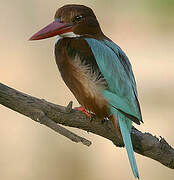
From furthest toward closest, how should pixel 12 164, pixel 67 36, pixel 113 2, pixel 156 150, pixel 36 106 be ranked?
pixel 113 2 → pixel 12 164 → pixel 67 36 → pixel 156 150 → pixel 36 106

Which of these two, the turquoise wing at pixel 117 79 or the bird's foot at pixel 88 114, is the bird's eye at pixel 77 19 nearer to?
the turquoise wing at pixel 117 79

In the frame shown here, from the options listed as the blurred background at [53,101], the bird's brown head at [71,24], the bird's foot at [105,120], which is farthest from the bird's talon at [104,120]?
the blurred background at [53,101]

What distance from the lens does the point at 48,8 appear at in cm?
439

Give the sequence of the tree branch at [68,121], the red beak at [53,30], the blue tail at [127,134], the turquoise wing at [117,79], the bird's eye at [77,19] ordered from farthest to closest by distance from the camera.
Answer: the bird's eye at [77,19], the red beak at [53,30], the turquoise wing at [117,79], the blue tail at [127,134], the tree branch at [68,121]

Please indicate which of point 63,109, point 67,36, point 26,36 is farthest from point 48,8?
point 63,109

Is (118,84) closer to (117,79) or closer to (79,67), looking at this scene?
(117,79)

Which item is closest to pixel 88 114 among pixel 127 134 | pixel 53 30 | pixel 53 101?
pixel 127 134

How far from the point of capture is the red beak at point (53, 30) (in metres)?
2.98

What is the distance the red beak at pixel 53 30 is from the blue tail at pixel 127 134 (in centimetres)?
41

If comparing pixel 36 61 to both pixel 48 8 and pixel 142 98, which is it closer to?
pixel 48 8

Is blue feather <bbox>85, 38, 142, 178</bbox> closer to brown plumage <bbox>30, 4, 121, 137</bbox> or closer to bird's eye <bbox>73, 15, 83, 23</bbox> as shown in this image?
brown plumage <bbox>30, 4, 121, 137</bbox>

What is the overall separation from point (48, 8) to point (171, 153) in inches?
71.2

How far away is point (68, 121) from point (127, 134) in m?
0.24

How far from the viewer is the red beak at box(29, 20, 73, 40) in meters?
2.98
